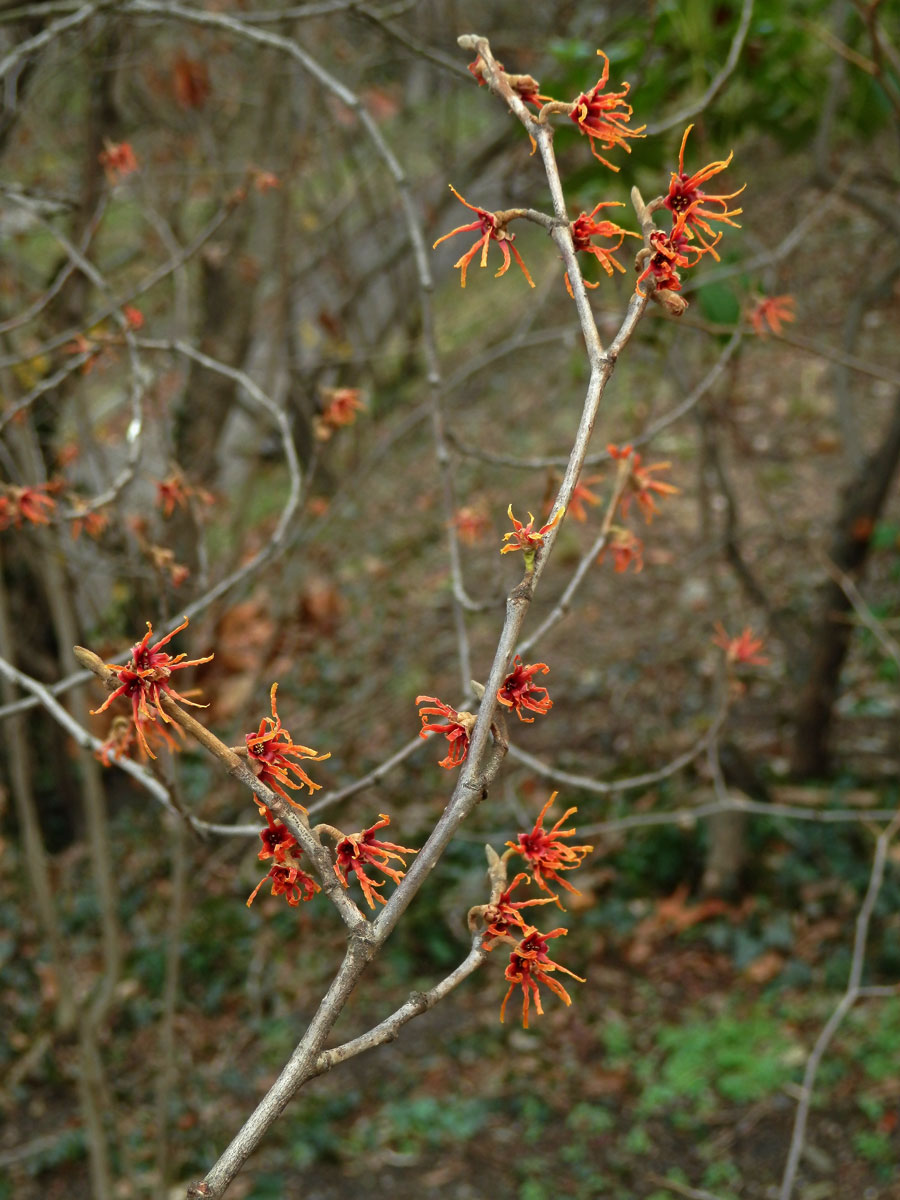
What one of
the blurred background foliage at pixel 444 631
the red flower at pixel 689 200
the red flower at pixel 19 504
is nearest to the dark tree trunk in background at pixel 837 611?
the blurred background foliage at pixel 444 631

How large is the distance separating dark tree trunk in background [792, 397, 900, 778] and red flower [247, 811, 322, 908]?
3474 millimetres

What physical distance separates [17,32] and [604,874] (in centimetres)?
407

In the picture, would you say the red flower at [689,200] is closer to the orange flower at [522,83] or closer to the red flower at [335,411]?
the orange flower at [522,83]

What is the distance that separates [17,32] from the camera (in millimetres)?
4195

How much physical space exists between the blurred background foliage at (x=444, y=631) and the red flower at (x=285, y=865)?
996mm

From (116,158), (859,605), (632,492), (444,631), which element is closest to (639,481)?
(632,492)

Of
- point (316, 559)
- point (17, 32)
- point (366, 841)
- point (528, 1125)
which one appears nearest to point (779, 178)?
point (316, 559)

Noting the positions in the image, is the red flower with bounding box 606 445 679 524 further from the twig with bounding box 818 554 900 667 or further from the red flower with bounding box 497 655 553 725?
the twig with bounding box 818 554 900 667

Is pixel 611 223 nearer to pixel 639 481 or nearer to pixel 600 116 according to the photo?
pixel 600 116

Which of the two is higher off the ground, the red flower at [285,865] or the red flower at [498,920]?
the red flower at [285,865]

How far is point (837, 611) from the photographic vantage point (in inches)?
162

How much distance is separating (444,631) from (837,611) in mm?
2278

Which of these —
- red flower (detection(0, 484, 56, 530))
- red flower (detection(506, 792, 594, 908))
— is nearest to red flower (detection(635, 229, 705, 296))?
red flower (detection(506, 792, 594, 908))

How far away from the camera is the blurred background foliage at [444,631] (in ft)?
11.1
